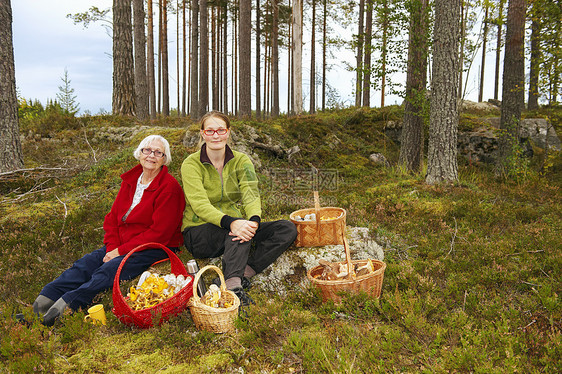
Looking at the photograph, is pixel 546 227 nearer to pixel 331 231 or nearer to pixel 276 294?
pixel 331 231

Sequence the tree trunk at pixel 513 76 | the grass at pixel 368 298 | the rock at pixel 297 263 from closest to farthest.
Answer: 1. the grass at pixel 368 298
2. the rock at pixel 297 263
3. the tree trunk at pixel 513 76

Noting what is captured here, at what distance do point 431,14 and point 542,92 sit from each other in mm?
3734

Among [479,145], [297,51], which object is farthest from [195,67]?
[479,145]

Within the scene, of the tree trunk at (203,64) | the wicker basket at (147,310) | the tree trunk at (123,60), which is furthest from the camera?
the tree trunk at (203,64)

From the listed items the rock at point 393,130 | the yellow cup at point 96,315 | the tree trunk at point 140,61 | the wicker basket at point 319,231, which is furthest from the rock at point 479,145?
the tree trunk at point 140,61

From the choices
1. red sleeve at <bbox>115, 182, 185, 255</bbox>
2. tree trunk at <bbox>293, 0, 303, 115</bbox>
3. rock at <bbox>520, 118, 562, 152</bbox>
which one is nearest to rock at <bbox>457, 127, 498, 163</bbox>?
rock at <bbox>520, 118, 562, 152</bbox>

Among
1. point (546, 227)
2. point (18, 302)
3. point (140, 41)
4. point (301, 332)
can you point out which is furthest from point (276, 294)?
point (140, 41)

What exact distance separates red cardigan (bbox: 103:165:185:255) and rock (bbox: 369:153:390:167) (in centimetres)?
845

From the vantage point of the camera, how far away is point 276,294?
412cm

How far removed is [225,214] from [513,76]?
32.7ft

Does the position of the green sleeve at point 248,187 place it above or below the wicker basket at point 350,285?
above

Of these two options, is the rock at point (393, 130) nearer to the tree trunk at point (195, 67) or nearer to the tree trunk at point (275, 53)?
the tree trunk at point (275, 53)

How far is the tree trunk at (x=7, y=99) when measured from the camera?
7.45 metres

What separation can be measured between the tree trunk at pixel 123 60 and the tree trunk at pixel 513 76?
12.1 meters
